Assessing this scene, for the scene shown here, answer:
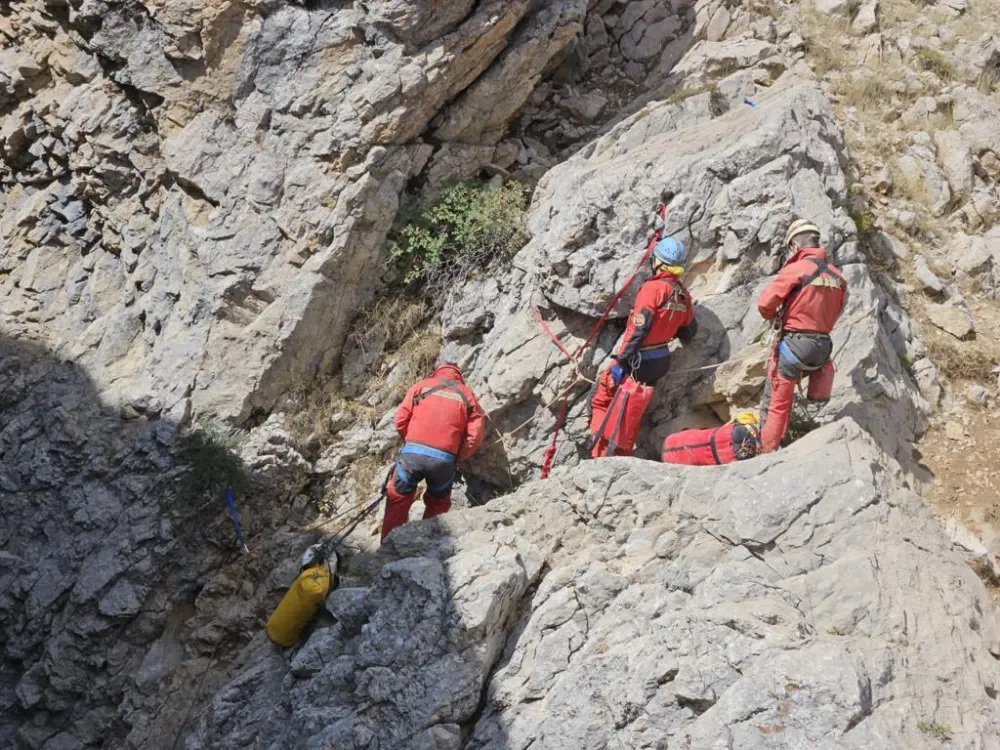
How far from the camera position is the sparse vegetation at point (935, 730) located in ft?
14.4

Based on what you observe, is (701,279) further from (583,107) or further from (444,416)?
(583,107)

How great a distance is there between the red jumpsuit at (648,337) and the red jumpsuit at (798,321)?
2.39ft

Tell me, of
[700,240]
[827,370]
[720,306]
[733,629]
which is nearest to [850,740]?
[733,629]

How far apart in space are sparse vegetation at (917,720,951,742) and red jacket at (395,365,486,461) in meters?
4.31

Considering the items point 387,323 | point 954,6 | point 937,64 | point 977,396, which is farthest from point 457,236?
point 954,6

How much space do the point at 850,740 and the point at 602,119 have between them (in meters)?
8.50

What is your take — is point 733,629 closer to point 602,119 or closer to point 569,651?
point 569,651

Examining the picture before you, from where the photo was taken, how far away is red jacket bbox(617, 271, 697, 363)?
7434 mm

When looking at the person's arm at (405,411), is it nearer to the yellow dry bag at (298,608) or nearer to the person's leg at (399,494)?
the person's leg at (399,494)

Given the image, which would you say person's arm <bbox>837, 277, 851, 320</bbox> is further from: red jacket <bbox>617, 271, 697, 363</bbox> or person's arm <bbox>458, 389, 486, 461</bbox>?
person's arm <bbox>458, 389, 486, 461</bbox>

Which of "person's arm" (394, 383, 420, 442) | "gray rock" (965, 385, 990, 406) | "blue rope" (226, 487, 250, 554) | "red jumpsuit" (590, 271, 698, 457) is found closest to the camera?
"red jumpsuit" (590, 271, 698, 457)

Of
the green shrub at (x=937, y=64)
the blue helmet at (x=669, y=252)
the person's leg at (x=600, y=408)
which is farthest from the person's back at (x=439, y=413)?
the green shrub at (x=937, y=64)

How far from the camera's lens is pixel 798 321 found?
7.15m

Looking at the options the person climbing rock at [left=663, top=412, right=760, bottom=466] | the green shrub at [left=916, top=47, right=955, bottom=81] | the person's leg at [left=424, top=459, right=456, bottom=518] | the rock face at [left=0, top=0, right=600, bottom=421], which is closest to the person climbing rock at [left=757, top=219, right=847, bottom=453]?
the person climbing rock at [left=663, top=412, right=760, bottom=466]
